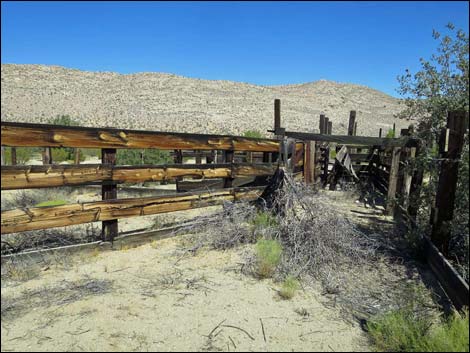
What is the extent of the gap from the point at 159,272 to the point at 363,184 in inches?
337

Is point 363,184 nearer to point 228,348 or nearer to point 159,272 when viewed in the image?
point 159,272

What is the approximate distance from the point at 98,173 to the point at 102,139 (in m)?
0.41

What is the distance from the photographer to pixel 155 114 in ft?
135

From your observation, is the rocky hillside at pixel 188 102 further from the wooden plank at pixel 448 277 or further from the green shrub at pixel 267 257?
the wooden plank at pixel 448 277

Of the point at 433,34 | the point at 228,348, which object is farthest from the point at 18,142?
the point at 433,34

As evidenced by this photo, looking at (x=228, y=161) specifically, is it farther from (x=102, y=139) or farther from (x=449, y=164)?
(x=449, y=164)

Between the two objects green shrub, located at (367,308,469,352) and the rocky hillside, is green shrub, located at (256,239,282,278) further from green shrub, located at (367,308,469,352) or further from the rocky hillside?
the rocky hillside

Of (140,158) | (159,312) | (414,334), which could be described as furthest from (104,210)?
(140,158)

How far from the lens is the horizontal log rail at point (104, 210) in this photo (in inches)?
Answer: 149

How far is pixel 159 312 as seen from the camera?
329 cm

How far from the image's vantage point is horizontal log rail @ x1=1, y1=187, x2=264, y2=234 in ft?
12.5

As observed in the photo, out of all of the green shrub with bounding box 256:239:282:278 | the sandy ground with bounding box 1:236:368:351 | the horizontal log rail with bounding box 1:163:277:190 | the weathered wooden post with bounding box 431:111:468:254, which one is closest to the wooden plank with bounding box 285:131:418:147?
the weathered wooden post with bounding box 431:111:468:254

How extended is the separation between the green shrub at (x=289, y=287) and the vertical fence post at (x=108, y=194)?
219 centimetres

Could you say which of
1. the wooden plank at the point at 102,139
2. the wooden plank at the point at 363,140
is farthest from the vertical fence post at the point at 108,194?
the wooden plank at the point at 363,140
